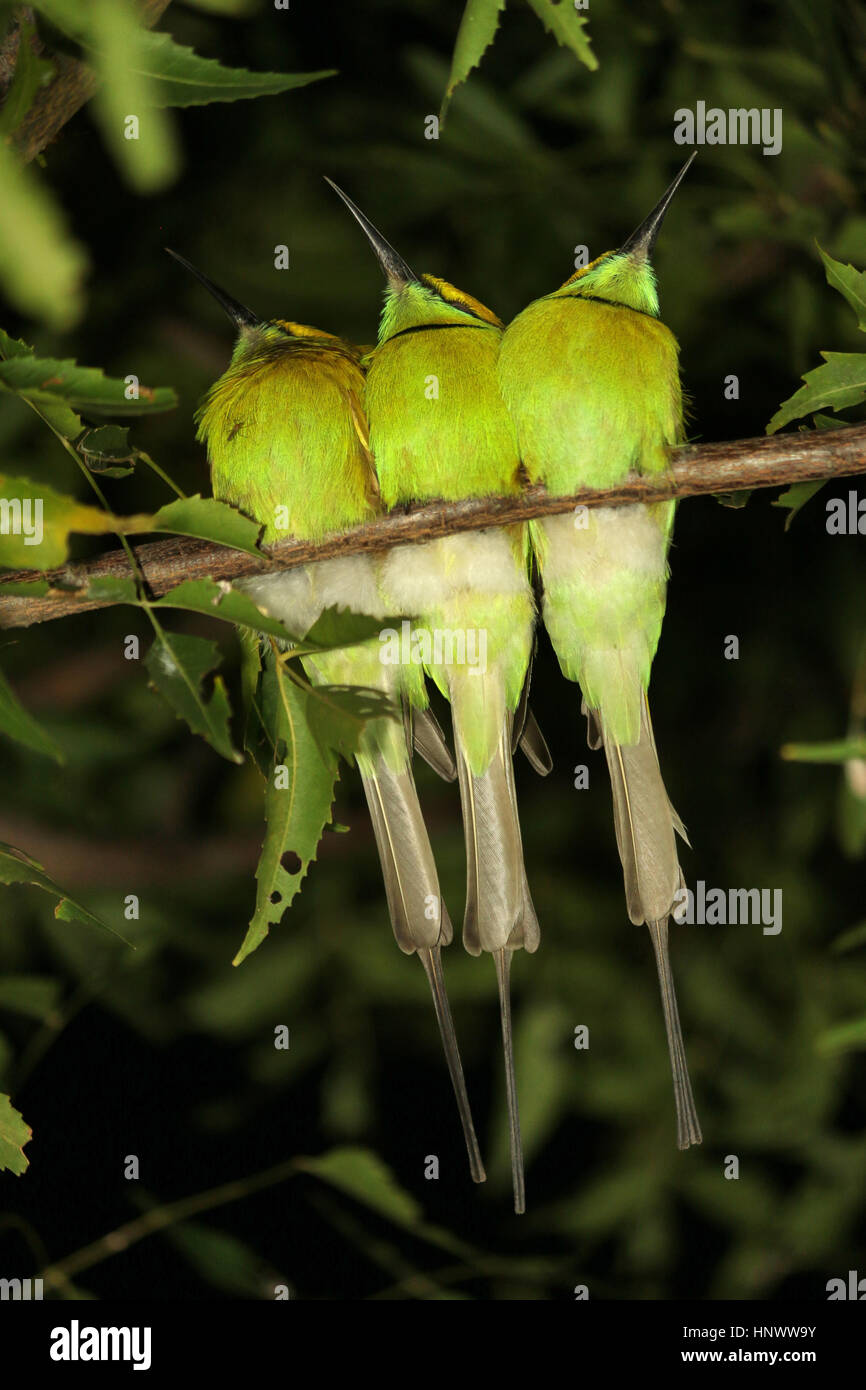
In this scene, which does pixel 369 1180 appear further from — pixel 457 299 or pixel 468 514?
pixel 457 299

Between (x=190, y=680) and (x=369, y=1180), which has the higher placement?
(x=190, y=680)

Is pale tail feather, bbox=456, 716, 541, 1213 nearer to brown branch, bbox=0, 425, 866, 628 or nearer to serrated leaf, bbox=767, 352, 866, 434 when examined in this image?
brown branch, bbox=0, 425, 866, 628

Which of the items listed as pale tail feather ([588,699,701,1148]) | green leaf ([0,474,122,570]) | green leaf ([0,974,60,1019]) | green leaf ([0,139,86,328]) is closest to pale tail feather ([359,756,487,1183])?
pale tail feather ([588,699,701,1148])

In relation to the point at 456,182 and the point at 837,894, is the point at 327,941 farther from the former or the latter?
the point at 456,182

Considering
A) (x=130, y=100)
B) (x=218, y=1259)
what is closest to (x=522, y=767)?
(x=218, y=1259)

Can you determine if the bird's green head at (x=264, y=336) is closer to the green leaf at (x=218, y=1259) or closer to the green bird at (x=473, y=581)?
the green bird at (x=473, y=581)

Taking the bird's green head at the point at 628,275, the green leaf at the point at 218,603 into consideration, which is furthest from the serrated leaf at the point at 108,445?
the bird's green head at the point at 628,275
